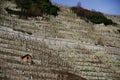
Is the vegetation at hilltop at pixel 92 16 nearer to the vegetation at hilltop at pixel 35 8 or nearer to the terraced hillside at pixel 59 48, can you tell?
the terraced hillside at pixel 59 48

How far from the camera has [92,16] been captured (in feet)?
194

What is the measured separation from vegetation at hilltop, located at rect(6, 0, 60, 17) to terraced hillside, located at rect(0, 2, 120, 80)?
3.83 ft

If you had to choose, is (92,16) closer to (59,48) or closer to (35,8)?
(35,8)

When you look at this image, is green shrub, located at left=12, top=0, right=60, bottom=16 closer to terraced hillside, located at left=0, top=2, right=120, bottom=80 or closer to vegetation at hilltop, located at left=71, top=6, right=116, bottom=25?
terraced hillside, located at left=0, top=2, right=120, bottom=80

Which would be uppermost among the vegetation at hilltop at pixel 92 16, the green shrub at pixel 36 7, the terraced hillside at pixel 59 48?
the green shrub at pixel 36 7

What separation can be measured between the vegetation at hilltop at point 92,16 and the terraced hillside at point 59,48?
145cm

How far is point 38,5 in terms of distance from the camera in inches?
2201

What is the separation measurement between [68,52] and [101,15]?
704 inches

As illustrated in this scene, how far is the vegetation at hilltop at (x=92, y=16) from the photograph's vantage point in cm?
5812

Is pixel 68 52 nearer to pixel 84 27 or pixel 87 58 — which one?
pixel 87 58

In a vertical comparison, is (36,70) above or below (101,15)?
below

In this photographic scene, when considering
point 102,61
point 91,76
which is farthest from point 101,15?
point 91,76

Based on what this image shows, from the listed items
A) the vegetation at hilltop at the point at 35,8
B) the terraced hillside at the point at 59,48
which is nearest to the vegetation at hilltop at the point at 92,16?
the terraced hillside at the point at 59,48

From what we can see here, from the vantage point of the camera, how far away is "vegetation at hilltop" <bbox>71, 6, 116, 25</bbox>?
58.1 meters
